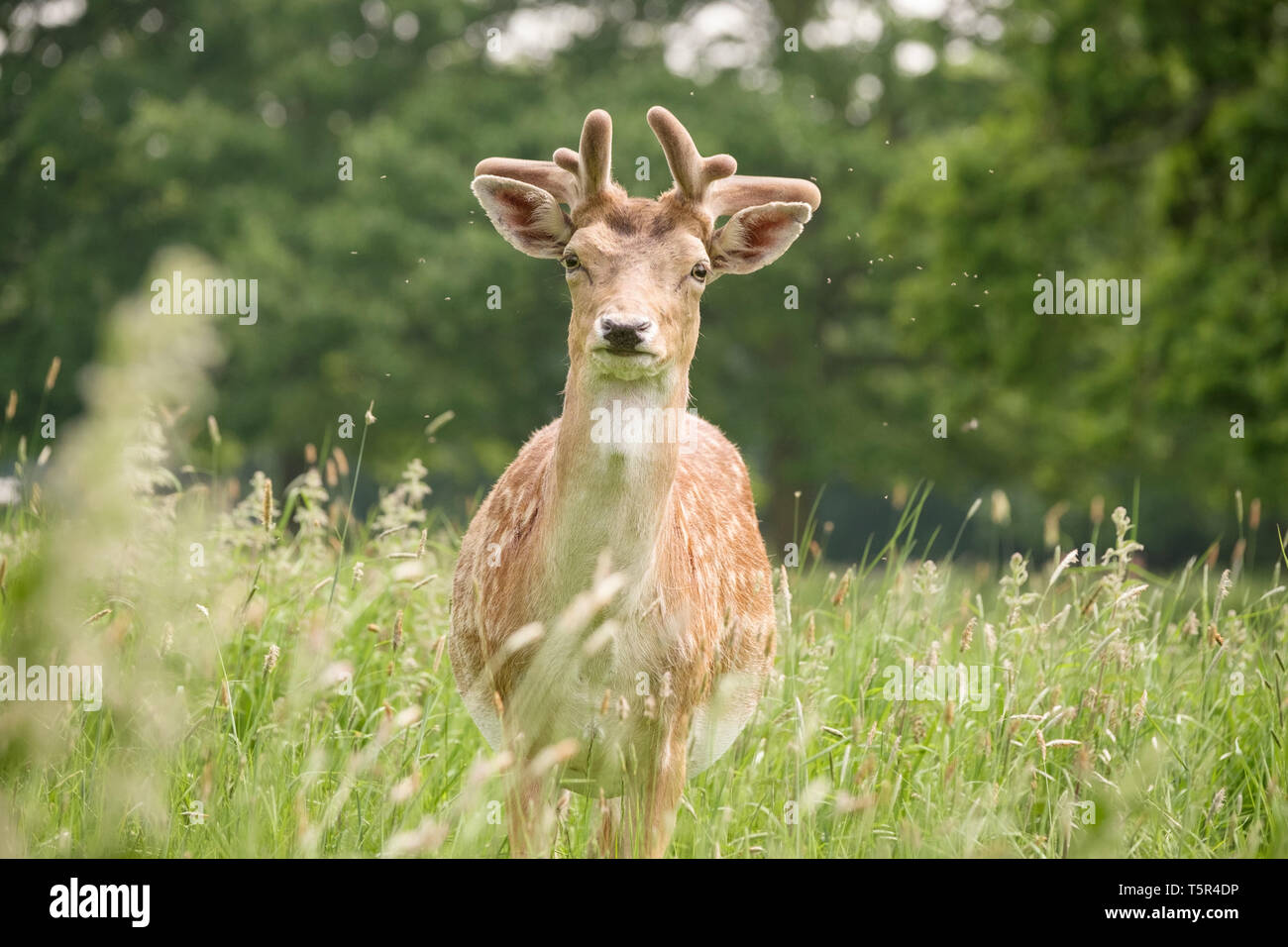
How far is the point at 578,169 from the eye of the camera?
171 inches

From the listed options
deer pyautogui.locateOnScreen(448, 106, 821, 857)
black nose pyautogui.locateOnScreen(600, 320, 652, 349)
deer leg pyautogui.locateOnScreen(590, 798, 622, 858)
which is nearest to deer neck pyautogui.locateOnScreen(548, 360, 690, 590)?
deer pyautogui.locateOnScreen(448, 106, 821, 857)

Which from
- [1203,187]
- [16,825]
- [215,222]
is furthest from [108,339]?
[215,222]

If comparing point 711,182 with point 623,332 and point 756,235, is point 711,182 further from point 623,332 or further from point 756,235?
point 623,332

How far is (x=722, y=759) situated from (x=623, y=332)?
4.59 feet

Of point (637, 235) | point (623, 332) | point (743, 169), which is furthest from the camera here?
point (743, 169)

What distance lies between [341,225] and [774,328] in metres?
6.61

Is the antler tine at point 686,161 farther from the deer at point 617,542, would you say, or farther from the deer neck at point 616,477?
the deer neck at point 616,477

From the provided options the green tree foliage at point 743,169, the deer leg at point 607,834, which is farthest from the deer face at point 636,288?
the green tree foliage at point 743,169

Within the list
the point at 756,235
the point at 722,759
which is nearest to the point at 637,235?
the point at 756,235

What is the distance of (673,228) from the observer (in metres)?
4.19

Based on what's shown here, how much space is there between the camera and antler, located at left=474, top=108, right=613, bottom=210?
412 centimetres

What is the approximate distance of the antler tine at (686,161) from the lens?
13.6 ft

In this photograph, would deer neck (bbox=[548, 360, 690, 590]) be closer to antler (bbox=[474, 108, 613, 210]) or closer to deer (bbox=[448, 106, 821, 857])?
deer (bbox=[448, 106, 821, 857])

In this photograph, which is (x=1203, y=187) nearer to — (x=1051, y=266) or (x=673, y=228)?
(x=1051, y=266)
